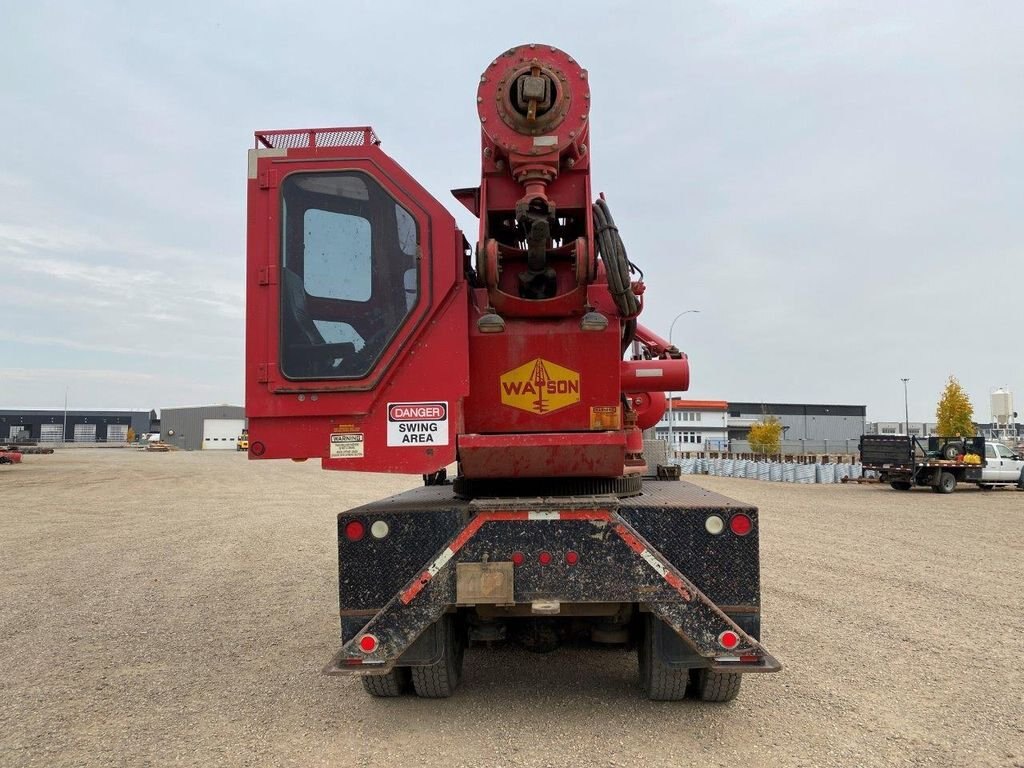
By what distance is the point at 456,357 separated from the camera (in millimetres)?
4016

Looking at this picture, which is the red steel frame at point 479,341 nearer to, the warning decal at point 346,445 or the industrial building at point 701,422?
the warning decal at point 346,445

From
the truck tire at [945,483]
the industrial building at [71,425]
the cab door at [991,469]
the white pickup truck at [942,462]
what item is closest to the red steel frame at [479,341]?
the white pickup truck at [942,462]

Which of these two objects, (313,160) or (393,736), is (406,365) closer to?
(313,160)

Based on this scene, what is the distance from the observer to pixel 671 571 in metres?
3.60

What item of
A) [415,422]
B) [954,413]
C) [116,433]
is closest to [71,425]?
[116,433]

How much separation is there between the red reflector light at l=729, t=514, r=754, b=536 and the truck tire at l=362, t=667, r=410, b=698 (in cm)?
216

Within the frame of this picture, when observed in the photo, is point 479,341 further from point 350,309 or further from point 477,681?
point 477,681

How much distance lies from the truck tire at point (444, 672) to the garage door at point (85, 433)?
133429mm

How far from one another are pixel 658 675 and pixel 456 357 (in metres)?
2.17

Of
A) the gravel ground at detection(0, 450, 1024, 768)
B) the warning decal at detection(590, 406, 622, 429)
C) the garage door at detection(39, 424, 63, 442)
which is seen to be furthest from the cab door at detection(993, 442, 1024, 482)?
the garage door at detection(39, 424, 63, 442)

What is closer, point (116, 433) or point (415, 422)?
point (415, 422)

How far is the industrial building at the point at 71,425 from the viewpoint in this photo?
114438 mm

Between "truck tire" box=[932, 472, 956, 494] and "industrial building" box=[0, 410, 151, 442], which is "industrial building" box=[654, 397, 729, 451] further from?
"industrial building" box=[0, 410, 151, 442]

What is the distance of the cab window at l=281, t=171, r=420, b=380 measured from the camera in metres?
4.03
